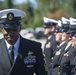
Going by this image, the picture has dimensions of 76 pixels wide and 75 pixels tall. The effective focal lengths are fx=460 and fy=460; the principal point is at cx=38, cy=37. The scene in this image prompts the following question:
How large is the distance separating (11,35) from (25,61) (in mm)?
468

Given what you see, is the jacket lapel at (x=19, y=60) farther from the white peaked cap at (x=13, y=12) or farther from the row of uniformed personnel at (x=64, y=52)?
the row of uniformed personnel at (x=64, y=52)

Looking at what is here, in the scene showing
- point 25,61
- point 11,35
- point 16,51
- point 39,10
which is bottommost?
point 39,10

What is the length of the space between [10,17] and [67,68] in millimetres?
1903

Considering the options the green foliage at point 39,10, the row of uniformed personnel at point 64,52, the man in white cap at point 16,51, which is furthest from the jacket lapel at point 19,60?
the green foliage at point 39,10

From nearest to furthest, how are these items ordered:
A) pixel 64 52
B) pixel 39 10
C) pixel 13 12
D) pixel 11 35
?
pixel 11 35, pixel 13 12, pixel 64 52, pixel 39 10

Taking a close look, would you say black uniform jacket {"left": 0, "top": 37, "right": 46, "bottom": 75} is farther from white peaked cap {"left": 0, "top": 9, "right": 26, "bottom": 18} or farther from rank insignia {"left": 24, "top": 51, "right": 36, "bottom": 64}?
white peaked cap {"left": 0, "top": 9, "right": 26, "bottom": 18}

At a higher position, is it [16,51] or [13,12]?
[13,12]

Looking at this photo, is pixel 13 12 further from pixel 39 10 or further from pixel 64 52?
pixel 39 10

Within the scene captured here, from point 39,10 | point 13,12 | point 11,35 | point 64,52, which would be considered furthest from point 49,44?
point 39,10

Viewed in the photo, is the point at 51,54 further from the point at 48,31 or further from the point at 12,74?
the point at 12,74

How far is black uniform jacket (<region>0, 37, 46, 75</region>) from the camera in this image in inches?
257

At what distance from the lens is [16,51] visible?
6.63 metres

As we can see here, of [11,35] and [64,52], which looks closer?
[11,35]

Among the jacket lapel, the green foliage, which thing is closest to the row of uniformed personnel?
the jacket lapel
